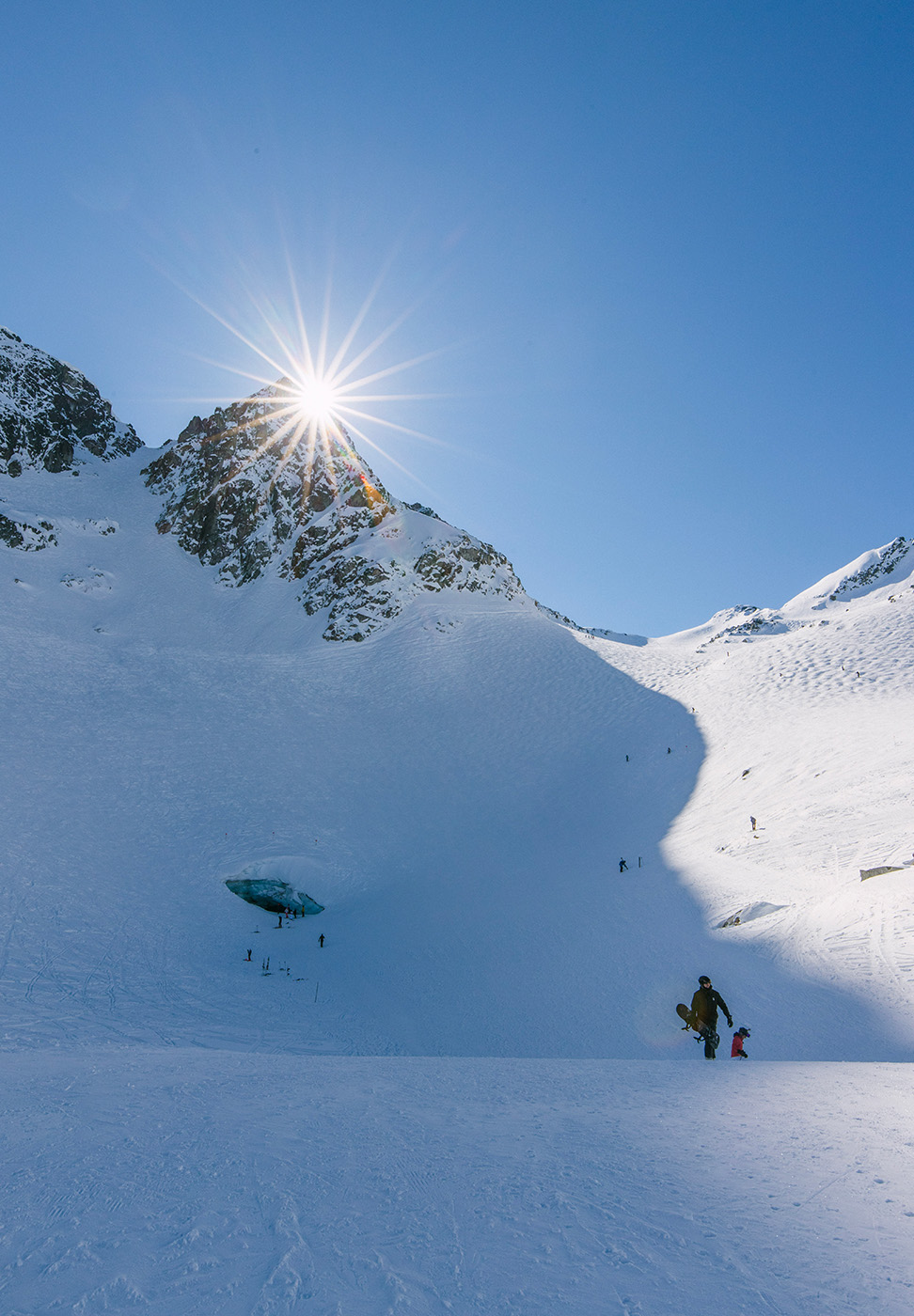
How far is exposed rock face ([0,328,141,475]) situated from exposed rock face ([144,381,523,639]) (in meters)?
8.23

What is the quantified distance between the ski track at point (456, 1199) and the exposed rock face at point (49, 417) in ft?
224

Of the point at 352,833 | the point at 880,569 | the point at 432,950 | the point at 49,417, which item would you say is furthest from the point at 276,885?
the point at 880,569

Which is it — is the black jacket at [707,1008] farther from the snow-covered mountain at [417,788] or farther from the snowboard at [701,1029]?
the snow-covered mountain at [417,788]

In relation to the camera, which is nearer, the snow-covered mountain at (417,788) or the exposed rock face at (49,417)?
the snow-covered mountain at (417,788)

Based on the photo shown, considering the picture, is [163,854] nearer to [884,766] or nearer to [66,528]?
[884,766]

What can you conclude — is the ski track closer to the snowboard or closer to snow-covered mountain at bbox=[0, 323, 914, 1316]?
snow-covered mountain at bbox=[0, 323, 914, 1316]

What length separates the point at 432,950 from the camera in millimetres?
16125

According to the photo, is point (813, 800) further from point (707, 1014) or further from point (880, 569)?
point (880, 569)

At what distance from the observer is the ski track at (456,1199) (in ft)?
8.23

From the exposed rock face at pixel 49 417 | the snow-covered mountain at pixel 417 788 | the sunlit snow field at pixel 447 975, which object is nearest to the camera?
the sunlit snow field at pixel 447 975

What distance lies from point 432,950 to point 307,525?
4809 cm

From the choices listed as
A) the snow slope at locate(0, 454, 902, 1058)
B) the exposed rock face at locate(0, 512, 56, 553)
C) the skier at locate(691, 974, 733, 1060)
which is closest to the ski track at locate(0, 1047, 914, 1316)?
the skier at locate(691, 974, 733, 1060)

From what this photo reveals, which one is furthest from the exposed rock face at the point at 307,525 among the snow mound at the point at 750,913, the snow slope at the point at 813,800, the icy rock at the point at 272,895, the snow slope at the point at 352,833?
the snow mound at the point at 750,913

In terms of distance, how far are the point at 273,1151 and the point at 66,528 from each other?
5865 centimetres
